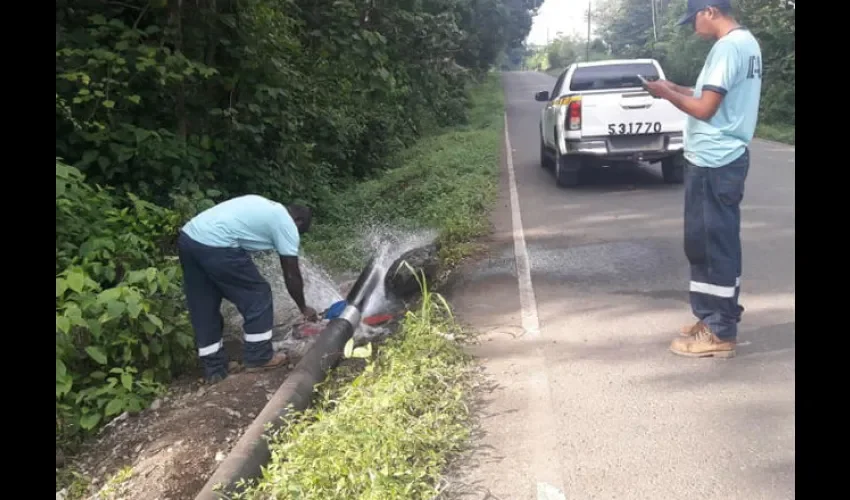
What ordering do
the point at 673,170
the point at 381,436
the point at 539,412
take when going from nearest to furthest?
the point at 381,436 < the point at 539,412 < the point at 673,170

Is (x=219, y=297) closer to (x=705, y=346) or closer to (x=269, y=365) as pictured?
(x=269, y=365)

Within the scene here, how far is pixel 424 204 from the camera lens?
11.5 meters

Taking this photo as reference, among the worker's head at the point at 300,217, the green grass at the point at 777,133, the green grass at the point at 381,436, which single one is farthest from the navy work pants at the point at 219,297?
the green grass at the point at 777,133

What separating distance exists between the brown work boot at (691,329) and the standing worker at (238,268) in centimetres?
266

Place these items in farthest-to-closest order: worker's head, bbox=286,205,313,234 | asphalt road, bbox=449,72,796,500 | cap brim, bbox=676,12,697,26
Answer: worker's head, bbox=286,205,313,234 < cap brim, bbox=676,12,697,26 < asphalt road, bbox=449,72,796,500

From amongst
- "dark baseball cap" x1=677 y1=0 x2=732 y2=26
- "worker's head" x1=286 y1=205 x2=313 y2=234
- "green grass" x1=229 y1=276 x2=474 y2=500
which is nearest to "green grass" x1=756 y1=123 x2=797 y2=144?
"dark baseball cap" x1=677 y1=0 x2=732 y2=26

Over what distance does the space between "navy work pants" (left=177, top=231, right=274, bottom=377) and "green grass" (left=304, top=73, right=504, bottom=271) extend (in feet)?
9.29

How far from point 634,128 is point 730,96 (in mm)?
6394

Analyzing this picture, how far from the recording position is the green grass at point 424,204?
29.4 feet

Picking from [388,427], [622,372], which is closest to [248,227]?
[388,427]

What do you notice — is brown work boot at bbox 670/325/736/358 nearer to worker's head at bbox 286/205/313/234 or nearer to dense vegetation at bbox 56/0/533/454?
worker's head at bbox 286/205/313/234

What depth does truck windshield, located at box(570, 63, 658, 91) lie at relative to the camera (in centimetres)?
1199

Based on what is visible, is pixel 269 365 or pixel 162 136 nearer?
pixel 269 365

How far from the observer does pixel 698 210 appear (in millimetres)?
4746
